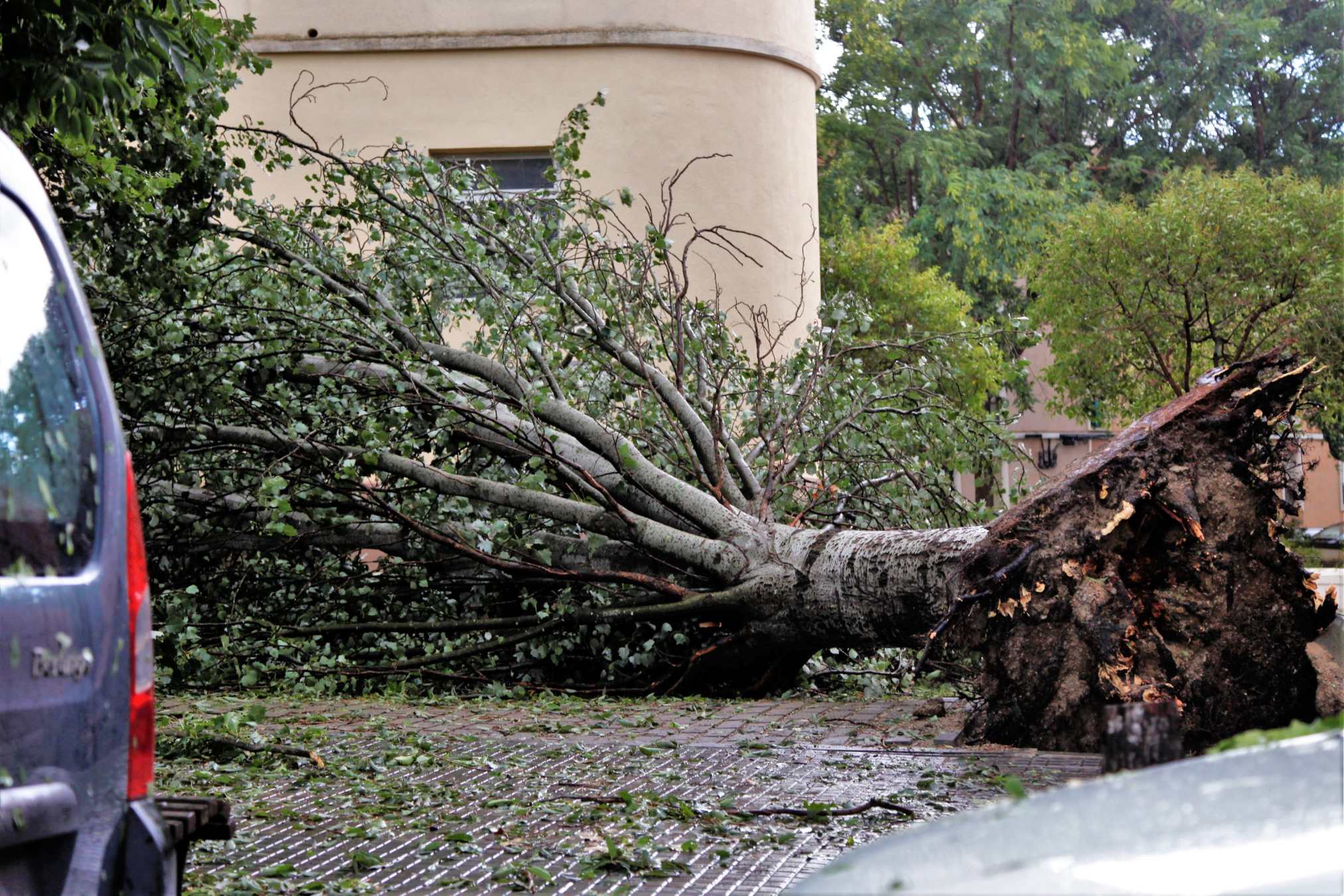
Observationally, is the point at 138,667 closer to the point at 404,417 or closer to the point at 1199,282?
the point at 404,417

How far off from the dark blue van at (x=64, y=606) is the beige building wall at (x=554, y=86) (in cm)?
1367

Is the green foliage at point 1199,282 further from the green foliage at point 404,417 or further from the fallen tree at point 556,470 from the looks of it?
the green foliage at point 404,417

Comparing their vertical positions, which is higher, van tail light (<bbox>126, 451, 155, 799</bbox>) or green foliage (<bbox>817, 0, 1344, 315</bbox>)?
green foliage (<bbox>817, 0, 1344, 315</bbox>)

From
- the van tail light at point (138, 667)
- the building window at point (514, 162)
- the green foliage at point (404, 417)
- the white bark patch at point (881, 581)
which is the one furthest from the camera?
the building window at point (514, 162)

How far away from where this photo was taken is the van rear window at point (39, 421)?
244 cm

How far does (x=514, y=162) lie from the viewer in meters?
16.5

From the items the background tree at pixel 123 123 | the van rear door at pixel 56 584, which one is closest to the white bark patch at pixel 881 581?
the background tree at pixel 123 123

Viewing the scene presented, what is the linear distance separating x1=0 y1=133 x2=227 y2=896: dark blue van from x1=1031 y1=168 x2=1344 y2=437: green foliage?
2131 cm

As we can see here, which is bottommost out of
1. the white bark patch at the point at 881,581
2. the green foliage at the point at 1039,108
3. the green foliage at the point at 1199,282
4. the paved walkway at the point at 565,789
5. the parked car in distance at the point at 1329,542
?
the parked car in distance at the point at 1329,542

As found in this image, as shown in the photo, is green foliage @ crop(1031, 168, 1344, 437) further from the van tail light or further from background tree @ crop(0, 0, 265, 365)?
the van tail light

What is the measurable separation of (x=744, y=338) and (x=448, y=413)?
762 cm

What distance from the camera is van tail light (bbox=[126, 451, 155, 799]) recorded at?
2623 millimetres

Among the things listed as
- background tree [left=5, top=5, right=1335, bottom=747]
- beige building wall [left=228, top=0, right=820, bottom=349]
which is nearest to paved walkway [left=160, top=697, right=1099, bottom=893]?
background tree [left=5, top=5, right=1335, bottom=747]

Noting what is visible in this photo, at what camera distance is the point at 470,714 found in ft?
23.9
